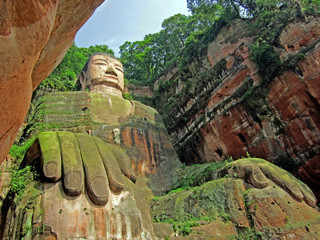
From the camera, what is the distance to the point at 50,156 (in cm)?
645

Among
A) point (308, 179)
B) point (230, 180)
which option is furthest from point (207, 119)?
point (230, 180)

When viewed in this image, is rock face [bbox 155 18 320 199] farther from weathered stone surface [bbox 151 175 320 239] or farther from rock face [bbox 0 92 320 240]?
weathered stone surface [bbox 151 175 320 239]

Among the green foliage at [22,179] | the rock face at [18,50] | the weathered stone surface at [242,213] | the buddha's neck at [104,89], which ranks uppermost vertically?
the buddha's neck at [104,89]

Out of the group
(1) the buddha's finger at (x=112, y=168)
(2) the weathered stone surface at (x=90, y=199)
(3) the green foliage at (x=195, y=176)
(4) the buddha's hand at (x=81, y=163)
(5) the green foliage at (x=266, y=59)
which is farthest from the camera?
(5) the green foliage at (x=266, y=59)

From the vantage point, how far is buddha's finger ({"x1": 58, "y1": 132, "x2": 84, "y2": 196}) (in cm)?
602

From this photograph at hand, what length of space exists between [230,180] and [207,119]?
636cm

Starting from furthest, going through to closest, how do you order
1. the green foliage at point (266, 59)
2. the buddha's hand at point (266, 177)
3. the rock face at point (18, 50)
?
the green foliage at point (266, 59) → the buddha's hand at point (266, 177) → the rock face at point (18, 50)

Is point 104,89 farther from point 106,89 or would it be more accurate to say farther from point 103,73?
point 103,73

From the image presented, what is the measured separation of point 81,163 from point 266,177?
5.44 m

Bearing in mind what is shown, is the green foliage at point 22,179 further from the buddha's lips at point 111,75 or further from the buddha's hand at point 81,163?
the buddha's lips at point 111,75

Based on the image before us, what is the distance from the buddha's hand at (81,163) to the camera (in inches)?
242

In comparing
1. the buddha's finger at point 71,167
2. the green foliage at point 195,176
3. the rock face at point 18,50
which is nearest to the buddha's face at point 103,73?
the green foliage at point 195,176

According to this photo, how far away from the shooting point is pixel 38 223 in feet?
18.2

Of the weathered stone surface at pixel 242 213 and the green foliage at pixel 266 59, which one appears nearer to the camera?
the weathered stone surface at pixel 242 213
